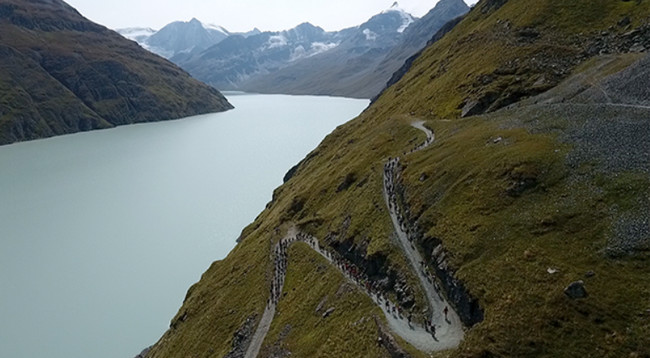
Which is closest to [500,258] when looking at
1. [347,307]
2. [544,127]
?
[347,307]

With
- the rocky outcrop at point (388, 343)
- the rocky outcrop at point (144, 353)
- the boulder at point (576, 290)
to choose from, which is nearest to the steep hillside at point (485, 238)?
the boulder at point (576, 290)

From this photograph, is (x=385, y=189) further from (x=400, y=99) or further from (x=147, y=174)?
(x=147, y=174)

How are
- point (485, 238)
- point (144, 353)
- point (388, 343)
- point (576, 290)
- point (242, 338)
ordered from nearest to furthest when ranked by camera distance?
point (576, 290) < point (388, 343) < point (485, 238) < point (242, 338) < point (144, 353)

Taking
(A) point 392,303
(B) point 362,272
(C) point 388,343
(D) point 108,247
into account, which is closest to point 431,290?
(A) point 392,303

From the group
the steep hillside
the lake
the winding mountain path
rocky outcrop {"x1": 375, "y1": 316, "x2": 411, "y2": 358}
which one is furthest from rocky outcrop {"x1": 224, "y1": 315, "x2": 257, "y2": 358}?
the lake

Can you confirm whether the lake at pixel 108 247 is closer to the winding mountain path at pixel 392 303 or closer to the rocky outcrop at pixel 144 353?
the rocky outcrop at pixel 144 353

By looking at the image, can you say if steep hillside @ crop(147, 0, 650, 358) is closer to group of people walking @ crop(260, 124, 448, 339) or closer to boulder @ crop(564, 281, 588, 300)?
boulder @ crop(564, 281, 588, 300)

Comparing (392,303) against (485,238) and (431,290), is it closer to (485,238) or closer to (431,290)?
(431,290)
